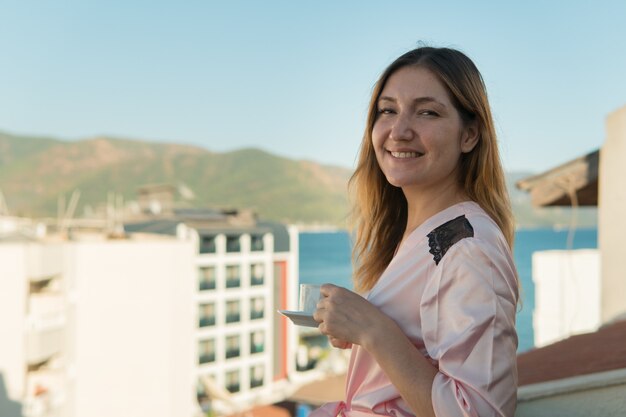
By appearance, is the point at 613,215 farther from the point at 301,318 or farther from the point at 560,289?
the point at 560,289

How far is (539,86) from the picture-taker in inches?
3770

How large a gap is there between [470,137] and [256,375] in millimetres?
38160

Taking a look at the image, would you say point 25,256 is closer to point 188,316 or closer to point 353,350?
point 188,316

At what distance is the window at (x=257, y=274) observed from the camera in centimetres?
3811

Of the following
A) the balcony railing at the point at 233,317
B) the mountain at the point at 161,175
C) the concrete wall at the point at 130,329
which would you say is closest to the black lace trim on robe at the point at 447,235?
the concrete wall at the point at 130,329

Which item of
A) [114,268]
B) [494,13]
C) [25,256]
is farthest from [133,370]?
[494,13]

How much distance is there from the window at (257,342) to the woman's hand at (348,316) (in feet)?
124

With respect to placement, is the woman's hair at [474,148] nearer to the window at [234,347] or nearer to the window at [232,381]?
the window at [232,381]

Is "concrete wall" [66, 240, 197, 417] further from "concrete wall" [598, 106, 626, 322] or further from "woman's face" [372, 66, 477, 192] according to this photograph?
"woman's face" [372, 66, 477, 192]

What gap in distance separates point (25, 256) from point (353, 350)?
2198 centimetres

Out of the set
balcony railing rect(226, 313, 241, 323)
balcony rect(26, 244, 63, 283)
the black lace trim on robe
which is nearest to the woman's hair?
the black lace trim on robe

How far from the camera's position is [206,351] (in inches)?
1453

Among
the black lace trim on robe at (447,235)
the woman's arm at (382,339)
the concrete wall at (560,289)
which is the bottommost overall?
the concrete wall at (560,289)

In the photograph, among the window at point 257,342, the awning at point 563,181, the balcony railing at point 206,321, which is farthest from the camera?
the window at point 257,342
